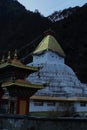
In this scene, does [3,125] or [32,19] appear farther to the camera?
[32,19]

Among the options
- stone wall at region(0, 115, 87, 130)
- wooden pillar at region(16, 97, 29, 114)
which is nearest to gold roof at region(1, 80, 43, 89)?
wooden pillar at region(16, 97, 29, 114)

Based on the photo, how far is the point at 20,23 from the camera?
71.9 metres

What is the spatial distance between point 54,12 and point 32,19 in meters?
14.6

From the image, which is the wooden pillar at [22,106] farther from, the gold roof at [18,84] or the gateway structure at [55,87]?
the gateway structure at [55,87]

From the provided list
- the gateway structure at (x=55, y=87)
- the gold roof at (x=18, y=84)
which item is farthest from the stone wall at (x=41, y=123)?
the gateway structure at (x=55, y=87)

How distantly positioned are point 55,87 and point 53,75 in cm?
155

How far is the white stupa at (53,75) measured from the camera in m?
29.6

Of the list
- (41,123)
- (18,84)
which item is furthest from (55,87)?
(41,123)

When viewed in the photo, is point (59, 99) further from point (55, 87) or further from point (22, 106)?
point (22, 106)

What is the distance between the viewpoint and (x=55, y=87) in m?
30.0

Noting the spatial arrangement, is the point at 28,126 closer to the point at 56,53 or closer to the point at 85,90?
the point at 85,90

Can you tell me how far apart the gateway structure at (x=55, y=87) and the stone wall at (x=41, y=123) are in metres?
12.3

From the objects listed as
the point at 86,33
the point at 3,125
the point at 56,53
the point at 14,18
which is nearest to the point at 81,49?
the point at 86,33

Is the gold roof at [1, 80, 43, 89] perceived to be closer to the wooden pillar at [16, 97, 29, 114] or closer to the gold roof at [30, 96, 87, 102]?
the wooden pillar at [16, 97, 29, 114]
